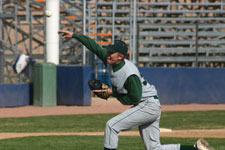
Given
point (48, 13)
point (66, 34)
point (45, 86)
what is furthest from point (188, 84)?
point (66, 34)

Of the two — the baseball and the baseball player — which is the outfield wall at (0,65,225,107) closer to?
the baseball

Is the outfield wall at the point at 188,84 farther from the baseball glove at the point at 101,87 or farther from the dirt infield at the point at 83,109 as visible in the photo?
the baseball glove at the point at 101,87

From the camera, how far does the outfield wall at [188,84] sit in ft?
56.0

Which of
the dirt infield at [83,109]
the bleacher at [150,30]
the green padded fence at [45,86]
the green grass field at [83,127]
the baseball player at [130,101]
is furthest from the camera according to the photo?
Answer: the bleacher at [150,30]

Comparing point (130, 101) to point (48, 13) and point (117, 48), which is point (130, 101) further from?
point (48, 13)

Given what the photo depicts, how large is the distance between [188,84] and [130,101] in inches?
471

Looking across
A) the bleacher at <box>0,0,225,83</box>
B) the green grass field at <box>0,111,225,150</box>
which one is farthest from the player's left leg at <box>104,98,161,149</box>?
the bleacher at <box>0,0,225,83</box>

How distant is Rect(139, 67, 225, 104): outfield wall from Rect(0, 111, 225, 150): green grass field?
6.91ft

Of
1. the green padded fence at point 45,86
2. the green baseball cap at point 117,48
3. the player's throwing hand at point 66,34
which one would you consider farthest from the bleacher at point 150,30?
the green baseball cap at point 117,48

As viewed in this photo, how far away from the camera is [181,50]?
21188 millimetres

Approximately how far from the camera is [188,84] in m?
17.4

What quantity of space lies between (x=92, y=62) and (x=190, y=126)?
24.3 feet

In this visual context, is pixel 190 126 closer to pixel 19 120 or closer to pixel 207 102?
pixel 19 120

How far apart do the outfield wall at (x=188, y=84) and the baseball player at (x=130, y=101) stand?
1107cm
